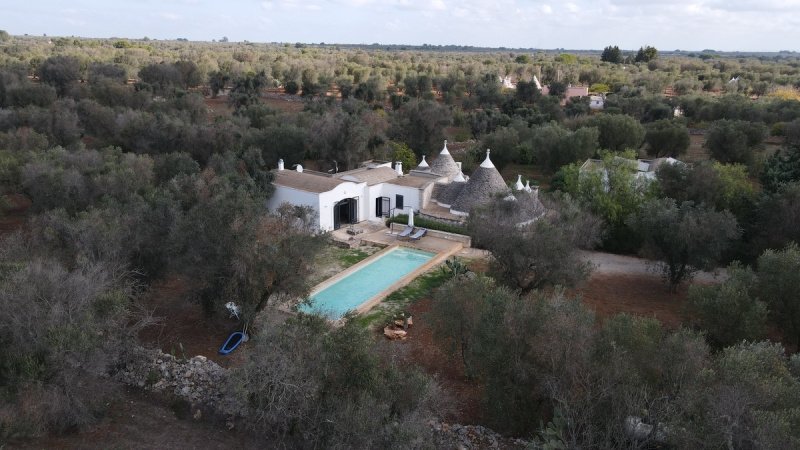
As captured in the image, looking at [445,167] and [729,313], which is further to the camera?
[445,167]

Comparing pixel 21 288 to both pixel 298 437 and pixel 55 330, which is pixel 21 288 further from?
pixel 298 437

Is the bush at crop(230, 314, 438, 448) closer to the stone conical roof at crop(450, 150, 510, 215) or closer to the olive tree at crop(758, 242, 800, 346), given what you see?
the olive tree at crop(758, 242, 800, 346)

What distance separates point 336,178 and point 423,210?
14.9 feet

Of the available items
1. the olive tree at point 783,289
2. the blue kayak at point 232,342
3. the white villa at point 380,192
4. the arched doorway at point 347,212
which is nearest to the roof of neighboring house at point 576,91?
the white villa at point 380,192

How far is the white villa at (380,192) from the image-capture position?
2523 centimetres

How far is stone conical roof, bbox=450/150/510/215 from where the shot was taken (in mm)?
26203

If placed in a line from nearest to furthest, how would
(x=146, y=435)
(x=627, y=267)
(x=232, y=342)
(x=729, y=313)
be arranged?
(x=146, y=435)
(x=729, y=313)
(x=232, y=342)
(x=627, y=267)

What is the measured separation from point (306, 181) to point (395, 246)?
5.38 metres

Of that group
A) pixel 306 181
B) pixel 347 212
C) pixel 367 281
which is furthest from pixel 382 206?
pixel 367 281

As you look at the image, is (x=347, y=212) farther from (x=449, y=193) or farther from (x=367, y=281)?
(x=367, y=281)

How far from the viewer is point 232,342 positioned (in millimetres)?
15477

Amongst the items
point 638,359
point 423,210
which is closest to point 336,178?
point 423,210

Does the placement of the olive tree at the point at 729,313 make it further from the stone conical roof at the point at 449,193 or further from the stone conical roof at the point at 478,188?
the stone conical roof at the point at 449,193

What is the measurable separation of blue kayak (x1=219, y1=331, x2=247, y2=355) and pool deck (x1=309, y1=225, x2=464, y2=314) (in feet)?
13.1
